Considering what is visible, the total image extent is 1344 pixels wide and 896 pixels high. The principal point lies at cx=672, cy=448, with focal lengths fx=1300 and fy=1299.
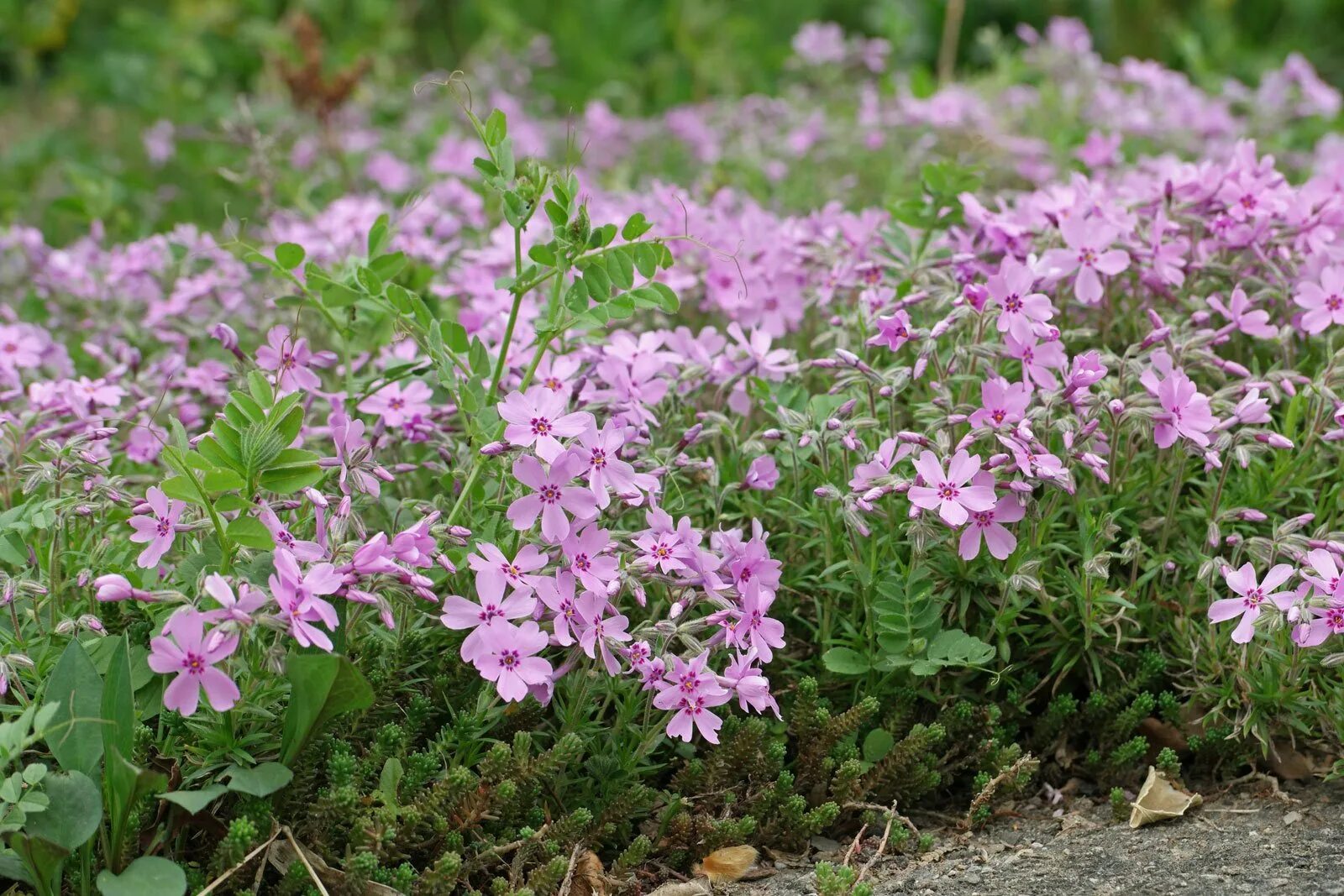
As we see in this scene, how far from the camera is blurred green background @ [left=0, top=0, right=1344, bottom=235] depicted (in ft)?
21.5

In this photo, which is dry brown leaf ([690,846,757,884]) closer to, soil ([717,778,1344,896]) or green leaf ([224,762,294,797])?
soil ([717,778,1344,896])

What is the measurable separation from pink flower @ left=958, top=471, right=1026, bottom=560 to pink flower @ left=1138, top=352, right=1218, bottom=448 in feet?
1.01

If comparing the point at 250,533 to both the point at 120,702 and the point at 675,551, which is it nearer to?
the point at 120,702

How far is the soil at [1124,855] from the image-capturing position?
7.14 ft

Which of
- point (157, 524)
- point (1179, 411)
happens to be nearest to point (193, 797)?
point (157, 524)

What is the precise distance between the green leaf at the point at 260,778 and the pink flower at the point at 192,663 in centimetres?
15

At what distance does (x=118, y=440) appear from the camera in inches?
125

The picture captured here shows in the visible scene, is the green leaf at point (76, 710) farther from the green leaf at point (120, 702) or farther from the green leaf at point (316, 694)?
the green leaf at point (316, 694)

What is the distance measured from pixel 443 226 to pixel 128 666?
8.19 ft

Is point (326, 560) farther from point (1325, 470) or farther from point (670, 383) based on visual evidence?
point (1325, 470)

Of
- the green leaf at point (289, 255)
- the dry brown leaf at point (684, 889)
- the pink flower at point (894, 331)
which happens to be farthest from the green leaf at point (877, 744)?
the green leaf at point (289, 255)

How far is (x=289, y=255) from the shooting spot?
2592 mm

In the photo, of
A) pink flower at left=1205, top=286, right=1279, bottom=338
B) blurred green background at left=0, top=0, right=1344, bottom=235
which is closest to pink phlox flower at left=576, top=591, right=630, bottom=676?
pink flower at left=1205, top=286, right=1279, bottom=338

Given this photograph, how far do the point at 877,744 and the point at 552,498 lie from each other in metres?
0.81
